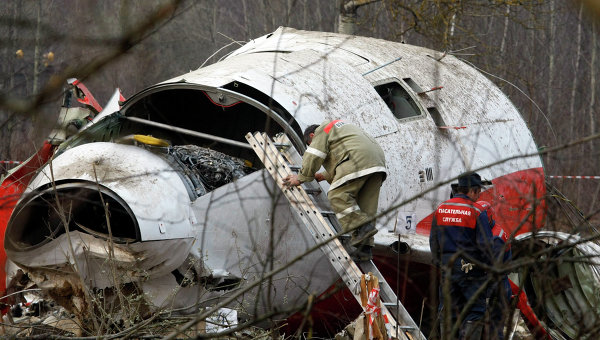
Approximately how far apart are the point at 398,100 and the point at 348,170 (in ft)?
5.87

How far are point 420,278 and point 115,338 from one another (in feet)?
15.2

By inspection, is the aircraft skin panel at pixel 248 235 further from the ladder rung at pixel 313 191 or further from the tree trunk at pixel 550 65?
the tree trunk at pixel 550 65

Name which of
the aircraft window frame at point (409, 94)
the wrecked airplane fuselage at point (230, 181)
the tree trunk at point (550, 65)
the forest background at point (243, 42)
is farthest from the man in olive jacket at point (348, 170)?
the tree trunk at point (550, 65)

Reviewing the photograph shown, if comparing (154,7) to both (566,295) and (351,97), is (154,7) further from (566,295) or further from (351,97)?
(566,295)

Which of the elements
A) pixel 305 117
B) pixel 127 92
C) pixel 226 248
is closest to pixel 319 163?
pixel 305 117

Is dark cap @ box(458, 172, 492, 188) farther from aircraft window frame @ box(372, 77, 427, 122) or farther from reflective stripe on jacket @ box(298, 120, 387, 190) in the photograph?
aircraft window frame @ box(372, 77, 427, 122)

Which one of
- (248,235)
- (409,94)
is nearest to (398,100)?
(409,94)

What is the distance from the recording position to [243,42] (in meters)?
10.6

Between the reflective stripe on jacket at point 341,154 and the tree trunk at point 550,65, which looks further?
the tree trunk at point 550,65

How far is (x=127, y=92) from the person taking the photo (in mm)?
20203

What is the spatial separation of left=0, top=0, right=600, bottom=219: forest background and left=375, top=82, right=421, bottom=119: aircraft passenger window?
1.83 feet

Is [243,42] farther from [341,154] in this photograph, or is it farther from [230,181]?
[341,154]

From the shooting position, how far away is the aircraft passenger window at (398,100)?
859 centimetres

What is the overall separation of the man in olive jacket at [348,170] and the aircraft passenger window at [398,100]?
50.4 inches
